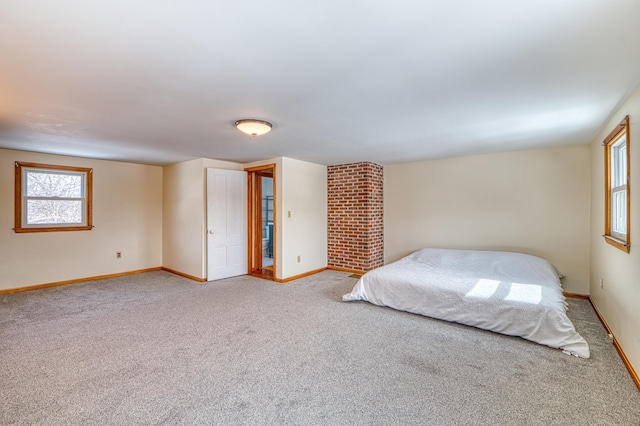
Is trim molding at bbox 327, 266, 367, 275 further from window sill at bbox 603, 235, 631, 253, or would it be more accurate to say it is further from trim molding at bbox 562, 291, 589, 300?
window sill at bbox 603, 235, 631, 253

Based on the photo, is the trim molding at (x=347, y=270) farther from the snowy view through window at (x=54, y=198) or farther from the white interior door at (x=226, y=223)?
the snowy view through window at (x=54, y=198)

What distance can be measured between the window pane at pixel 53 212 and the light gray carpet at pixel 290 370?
60.3 inches

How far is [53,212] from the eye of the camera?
183 inches

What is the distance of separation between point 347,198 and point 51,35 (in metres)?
4.50

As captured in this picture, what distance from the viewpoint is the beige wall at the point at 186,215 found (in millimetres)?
4871

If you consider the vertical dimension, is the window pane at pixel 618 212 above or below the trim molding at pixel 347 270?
above

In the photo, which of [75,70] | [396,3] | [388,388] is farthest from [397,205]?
[75,70]

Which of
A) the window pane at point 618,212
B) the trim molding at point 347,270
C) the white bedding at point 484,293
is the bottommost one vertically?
the trim molding at point 347,270

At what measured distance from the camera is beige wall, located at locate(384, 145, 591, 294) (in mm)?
3936

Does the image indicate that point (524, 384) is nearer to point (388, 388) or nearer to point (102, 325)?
point (388, 388)

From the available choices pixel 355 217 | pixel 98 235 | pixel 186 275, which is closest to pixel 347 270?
pixel 355 217

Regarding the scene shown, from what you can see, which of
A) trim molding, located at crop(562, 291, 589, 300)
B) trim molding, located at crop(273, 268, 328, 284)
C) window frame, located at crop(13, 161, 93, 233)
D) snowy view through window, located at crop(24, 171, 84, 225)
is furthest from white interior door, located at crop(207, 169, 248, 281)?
trim molding, located at crop(562, 291, 589, 300)

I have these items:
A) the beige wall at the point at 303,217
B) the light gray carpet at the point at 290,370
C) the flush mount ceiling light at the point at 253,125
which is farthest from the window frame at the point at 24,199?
the flush mount ceiling light at the point at 253,125

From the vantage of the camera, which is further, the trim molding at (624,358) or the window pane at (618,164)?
the window pane at (618,164)
